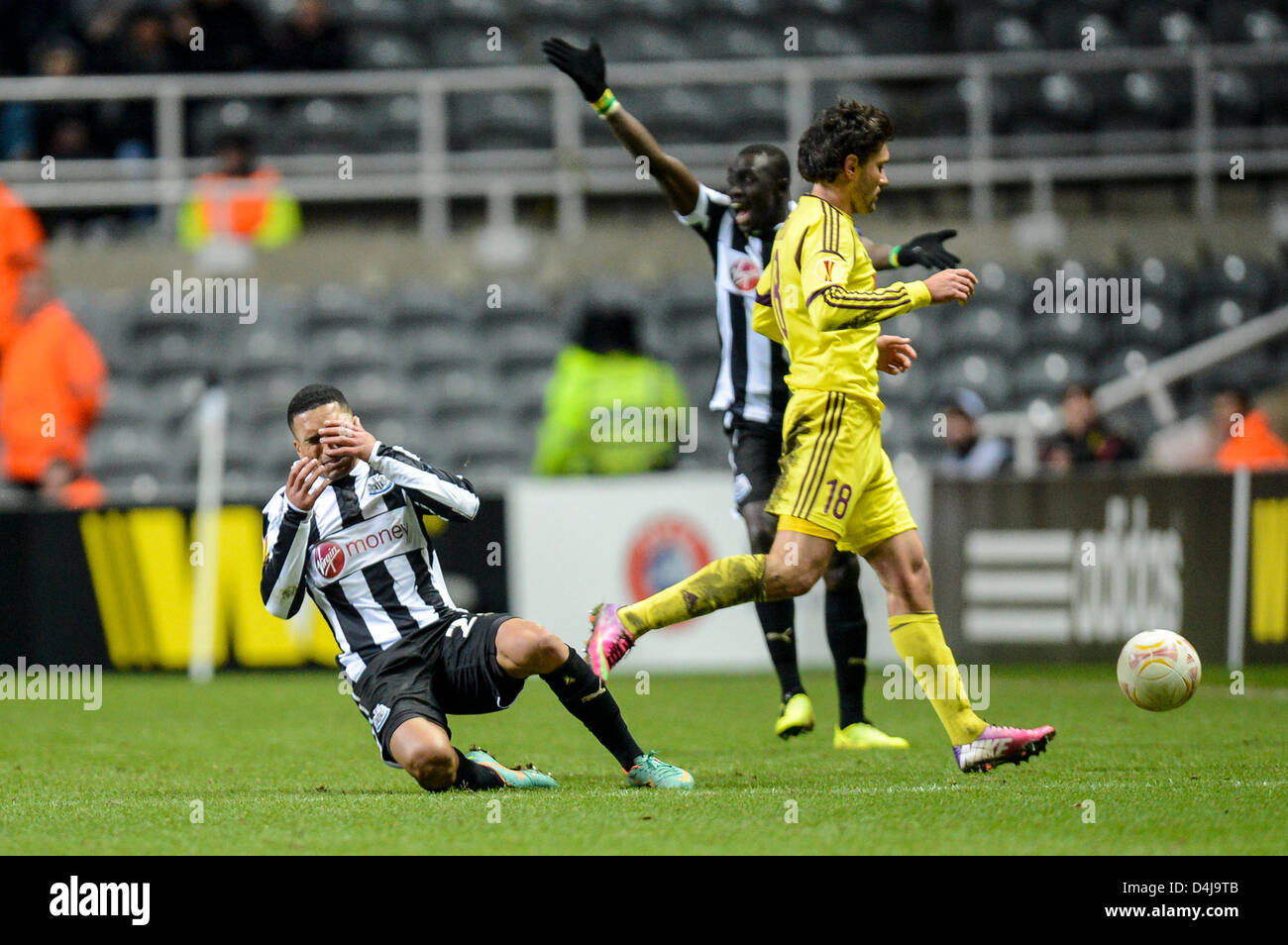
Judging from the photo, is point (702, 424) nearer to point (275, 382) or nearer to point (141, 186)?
point (275, 382)

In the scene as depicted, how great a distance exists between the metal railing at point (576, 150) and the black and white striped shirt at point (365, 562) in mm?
8978

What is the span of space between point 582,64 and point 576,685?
96.2 inches

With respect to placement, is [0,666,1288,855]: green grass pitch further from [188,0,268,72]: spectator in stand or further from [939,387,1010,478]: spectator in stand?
[188,0,268,72]: spectator in stand

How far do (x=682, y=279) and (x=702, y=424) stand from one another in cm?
141

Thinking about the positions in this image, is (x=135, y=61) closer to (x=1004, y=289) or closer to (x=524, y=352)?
(x=524, y=352)

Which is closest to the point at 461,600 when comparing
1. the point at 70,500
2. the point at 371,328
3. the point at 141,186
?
the point at 70,500

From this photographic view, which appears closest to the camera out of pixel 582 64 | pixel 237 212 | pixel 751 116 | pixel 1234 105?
pixel 582 64

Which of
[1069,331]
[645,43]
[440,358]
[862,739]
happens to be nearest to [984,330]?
[1069,331]

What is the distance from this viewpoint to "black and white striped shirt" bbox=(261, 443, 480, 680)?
5.69 meters

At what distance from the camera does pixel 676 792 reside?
547 cm

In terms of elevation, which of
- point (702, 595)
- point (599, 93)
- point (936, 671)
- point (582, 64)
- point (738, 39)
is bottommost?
point (936, 671)

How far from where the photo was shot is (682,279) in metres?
14.7
